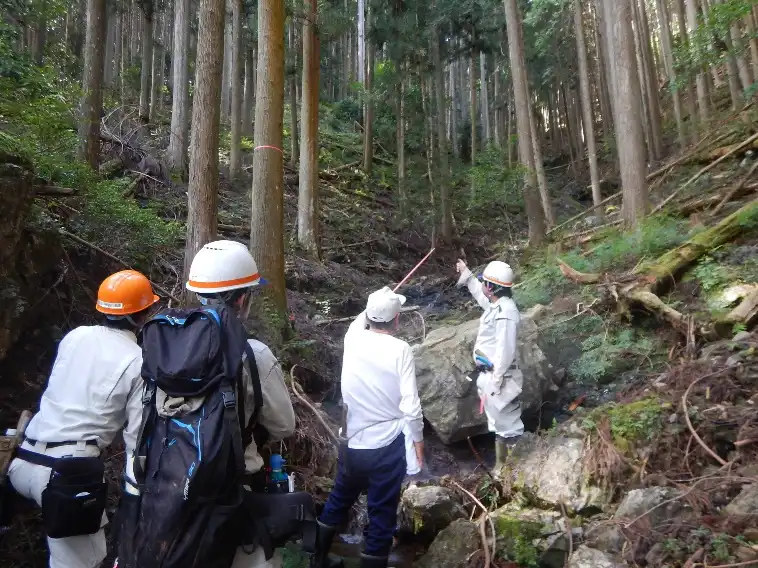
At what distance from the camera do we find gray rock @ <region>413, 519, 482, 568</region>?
4.06 metres

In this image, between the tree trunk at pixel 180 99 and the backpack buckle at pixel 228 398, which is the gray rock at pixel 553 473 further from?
the tree trunk at pixel 180 99

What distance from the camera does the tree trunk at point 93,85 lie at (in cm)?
891

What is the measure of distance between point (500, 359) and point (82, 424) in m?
3.80

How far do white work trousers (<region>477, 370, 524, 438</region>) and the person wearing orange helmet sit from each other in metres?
3.69

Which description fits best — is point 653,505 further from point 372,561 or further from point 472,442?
point 472,442

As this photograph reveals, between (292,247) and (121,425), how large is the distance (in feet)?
32.1

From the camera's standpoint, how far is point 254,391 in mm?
2363

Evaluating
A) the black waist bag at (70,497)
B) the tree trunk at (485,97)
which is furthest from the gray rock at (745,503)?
the tree trunk at (485,97)

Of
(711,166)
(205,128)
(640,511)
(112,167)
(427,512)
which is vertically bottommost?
(427,512)

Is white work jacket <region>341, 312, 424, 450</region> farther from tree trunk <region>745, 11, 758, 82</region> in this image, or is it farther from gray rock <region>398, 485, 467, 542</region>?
tree trunk <region>745, 11, 758, 82</region>

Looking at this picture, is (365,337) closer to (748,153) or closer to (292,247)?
(292,247)

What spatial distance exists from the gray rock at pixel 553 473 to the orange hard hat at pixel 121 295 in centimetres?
356

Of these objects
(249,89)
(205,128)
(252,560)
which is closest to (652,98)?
(249,89)

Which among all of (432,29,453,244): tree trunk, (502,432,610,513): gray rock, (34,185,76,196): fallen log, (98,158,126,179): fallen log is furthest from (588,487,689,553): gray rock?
(432,29,453,244): tree trunk
